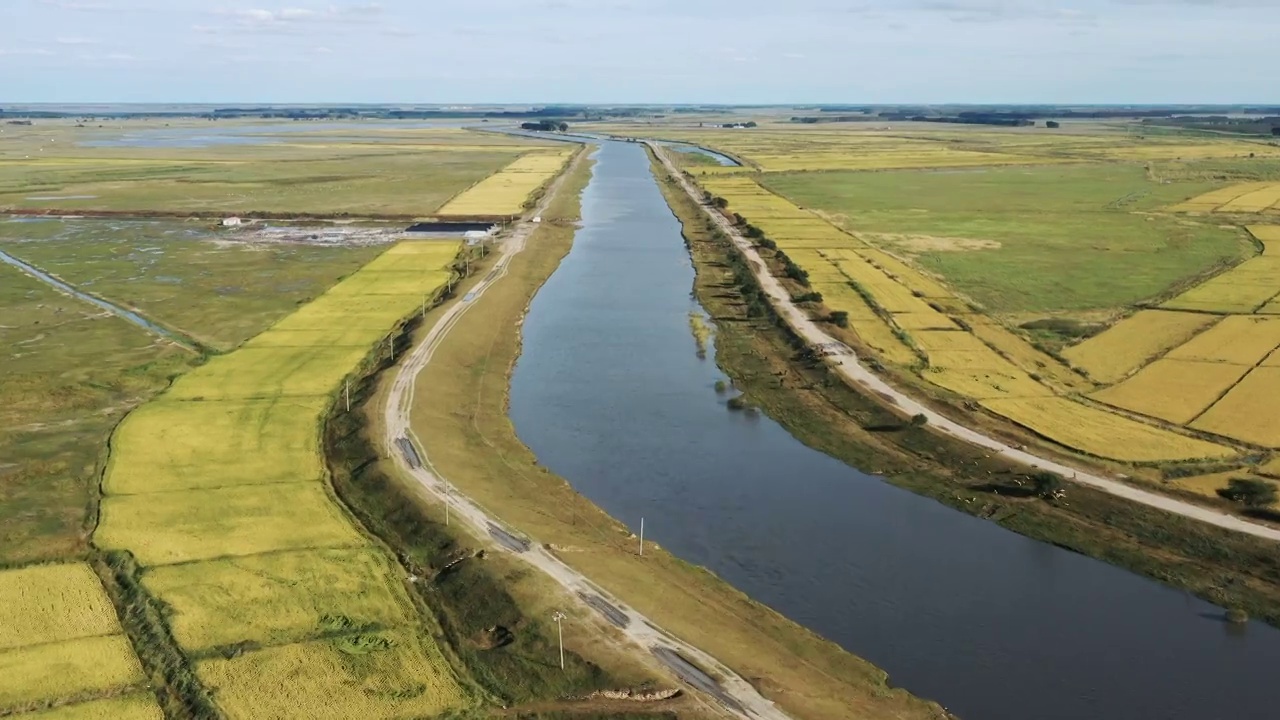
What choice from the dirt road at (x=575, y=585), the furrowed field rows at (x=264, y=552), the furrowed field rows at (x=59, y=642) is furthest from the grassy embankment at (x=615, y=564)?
the furrowed field rows at (x=59, y=642)

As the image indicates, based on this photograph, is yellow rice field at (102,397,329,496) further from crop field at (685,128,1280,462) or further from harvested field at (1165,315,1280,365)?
harvested field at (1165,315,1280,365)

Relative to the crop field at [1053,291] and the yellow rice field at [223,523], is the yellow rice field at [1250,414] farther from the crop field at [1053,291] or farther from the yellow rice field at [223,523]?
the yellow rice field at [223,523]

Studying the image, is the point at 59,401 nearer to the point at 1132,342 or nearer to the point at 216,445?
the point at 216,445

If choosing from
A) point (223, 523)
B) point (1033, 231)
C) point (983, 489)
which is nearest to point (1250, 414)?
point (983, 489)

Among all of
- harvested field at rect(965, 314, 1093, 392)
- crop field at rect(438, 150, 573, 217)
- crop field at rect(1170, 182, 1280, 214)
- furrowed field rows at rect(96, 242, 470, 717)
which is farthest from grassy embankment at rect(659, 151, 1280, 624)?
crop field at rect(1170, 182, 1280, 214)

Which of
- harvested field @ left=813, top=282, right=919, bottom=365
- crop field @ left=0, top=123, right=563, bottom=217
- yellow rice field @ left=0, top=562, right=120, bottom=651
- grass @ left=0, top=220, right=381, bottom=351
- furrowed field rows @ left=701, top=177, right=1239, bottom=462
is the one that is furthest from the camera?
crop field @ left=0, top=123, right=563, bottom=217

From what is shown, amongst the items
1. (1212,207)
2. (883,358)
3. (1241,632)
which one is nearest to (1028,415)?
(883,358)

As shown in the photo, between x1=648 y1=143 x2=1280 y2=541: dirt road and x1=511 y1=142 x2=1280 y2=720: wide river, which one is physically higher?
x1=648 y1=143 x2=1280 y2=541: dirt road

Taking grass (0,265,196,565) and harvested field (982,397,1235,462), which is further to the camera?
harvested field (982,397,1235,462)
